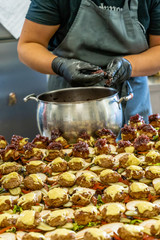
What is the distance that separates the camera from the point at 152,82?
399 centimetres

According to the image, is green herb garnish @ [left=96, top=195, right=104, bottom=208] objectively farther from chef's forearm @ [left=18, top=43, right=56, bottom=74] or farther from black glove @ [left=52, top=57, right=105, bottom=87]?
chef's forearm @ [left=18, top=43, right=56, bottom=74]

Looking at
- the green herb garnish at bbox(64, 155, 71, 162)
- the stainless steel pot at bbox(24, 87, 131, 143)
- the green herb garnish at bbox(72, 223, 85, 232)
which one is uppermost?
the stainless steel pot at bbox(24, 87, 131, 143)

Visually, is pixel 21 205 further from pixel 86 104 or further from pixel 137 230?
pixel 86 104

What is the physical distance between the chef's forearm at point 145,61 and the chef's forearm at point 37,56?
511 mm

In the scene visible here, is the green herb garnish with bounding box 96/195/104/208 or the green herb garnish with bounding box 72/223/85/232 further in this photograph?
the green herb garnish with bounding box 96/195/104/208

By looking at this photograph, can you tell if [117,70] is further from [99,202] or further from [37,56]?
[99,202]

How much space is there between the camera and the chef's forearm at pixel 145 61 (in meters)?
2.35

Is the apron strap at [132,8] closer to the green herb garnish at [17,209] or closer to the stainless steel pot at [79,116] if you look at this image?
the stainless steel pot at [79,116]

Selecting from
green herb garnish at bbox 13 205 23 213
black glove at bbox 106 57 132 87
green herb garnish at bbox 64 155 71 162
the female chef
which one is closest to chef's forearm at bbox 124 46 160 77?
the female chef

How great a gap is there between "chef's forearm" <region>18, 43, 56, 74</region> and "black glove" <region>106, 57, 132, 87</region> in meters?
0.43

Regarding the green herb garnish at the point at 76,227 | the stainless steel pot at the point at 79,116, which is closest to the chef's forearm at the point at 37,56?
the stainless steel pot at the point at 79,116

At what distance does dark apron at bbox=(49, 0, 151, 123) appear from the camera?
2393 millimetres

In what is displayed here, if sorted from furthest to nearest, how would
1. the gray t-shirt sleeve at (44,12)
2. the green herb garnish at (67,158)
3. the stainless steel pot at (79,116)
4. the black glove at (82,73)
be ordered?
the gray t-shirt sleeve at (44,12)
the black glove at (82,73)
the stainless steel pot at (79,116)
the green herb garnish at (67,158)

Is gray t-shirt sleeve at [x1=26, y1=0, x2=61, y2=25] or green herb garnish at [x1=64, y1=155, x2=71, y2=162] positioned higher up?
gray t-shirt sleeve at [x1=26, y1=0, x2=61, y2=25]
